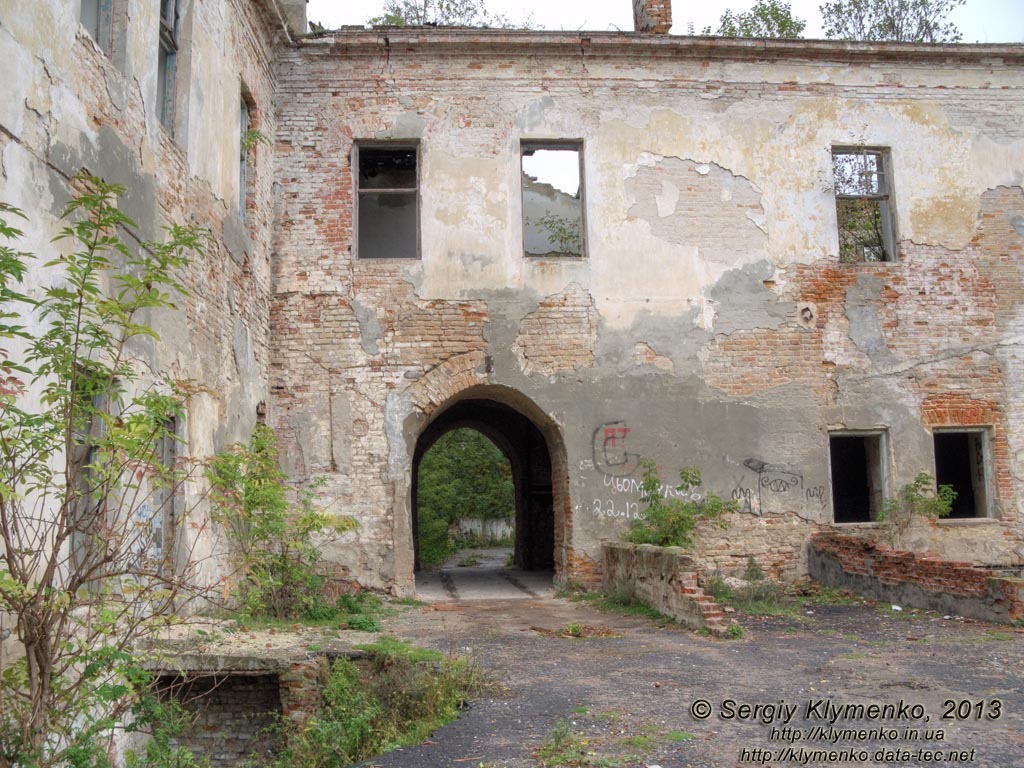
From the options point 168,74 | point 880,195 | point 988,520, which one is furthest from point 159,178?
point 988,520

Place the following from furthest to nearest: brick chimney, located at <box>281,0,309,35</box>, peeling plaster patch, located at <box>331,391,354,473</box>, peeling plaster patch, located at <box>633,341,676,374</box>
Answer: brick chimney, located at <box>281,0,309,35</box> < peeling plaster patch, located at <box>633,341,676,374</box> < peeling plaster patch, located at <box>331,391,354,473</box>

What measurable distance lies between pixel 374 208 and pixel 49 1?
325 inches

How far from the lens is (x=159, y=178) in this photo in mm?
7406

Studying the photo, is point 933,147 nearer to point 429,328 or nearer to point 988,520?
point 988,520

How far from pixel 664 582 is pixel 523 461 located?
7.49 metres

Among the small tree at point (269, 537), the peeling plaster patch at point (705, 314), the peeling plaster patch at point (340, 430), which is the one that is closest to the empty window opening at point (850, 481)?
the peeling plaster patch at point (705, 314)

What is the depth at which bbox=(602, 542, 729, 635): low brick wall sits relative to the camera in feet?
27.0

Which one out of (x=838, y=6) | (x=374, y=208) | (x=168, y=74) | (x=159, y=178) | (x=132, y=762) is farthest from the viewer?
(x=838, y=6)

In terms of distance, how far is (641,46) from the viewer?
11.8 metres

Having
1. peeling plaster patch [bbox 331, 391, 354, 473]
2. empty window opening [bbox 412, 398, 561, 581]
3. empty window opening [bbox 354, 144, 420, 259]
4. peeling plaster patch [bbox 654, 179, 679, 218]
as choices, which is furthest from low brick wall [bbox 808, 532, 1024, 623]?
empty window opening [bbox 354, 144, 420, 259]

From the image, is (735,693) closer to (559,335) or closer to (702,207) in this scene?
(559,335)

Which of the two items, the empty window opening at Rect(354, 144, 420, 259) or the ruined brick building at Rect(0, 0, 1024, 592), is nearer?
the ruined brick building at Rect(0, 0, 1024, 592)

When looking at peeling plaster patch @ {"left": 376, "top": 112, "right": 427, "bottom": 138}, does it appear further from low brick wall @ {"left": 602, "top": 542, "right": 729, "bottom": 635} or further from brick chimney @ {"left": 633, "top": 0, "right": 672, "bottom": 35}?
low brick wall @ {"left": 602, "top": 542, "right": 729, "bottom": 635}

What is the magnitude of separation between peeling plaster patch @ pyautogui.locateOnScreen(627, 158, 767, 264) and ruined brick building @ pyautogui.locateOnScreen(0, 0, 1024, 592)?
3 cm
